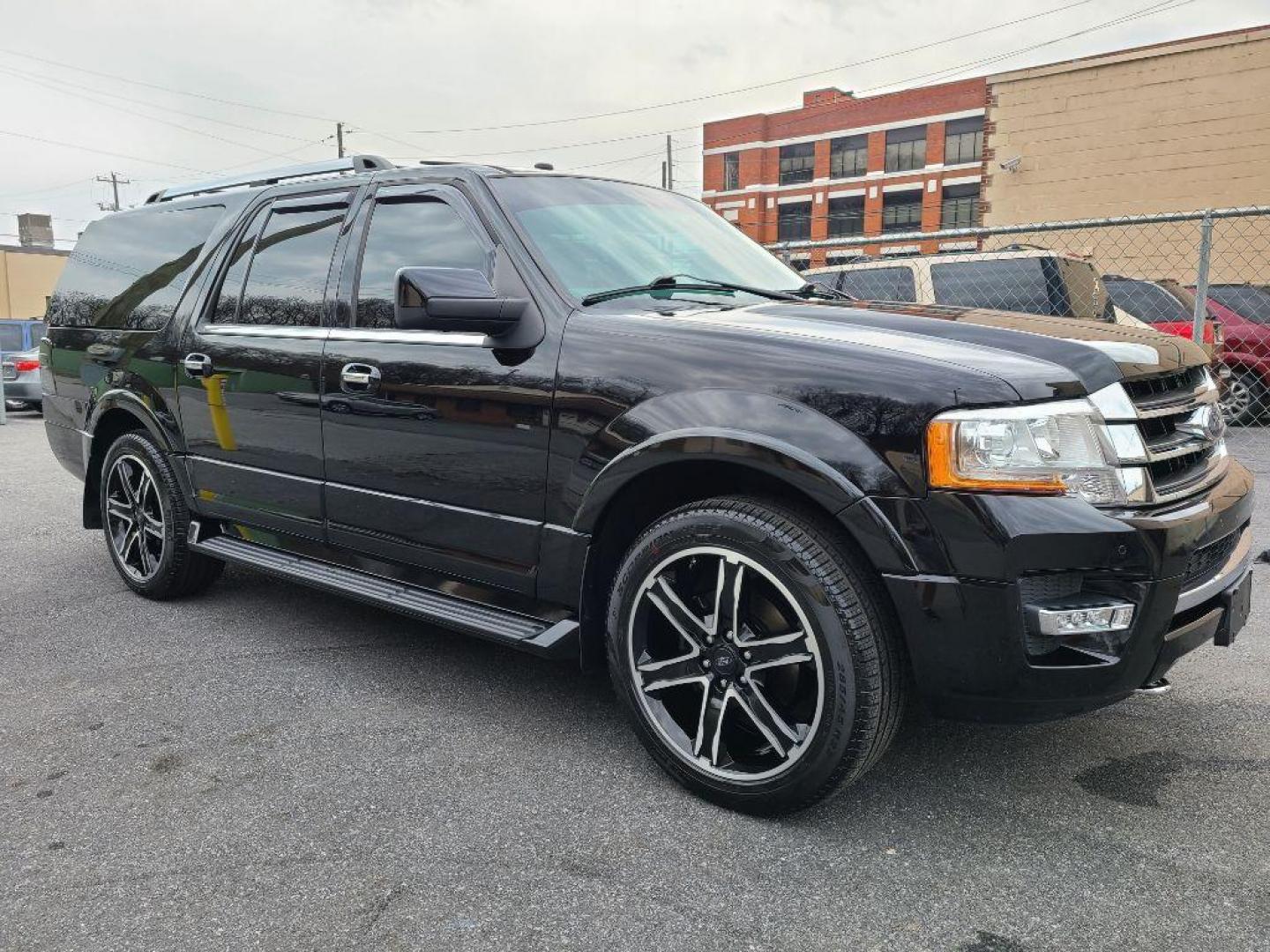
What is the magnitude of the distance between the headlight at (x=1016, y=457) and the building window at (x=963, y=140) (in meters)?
51.7

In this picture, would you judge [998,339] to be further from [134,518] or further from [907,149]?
[907,149]

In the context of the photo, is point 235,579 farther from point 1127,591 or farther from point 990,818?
point 1127,591

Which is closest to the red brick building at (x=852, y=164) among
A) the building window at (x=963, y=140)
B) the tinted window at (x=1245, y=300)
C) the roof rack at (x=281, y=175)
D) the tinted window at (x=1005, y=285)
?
the building window at (x=963, y=140)

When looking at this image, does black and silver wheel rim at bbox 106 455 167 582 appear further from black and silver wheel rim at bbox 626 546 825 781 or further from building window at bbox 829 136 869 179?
building window at bbox 829 136 869 179

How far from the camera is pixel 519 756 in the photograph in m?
2.94

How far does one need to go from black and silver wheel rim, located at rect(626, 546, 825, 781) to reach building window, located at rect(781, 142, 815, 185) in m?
56.5

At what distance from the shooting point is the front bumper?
7.11 ft

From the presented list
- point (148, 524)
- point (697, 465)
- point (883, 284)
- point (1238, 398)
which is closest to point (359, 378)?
point (697, 465)

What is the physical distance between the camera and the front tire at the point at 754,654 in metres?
2.35

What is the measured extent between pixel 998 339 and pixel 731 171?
59.1m

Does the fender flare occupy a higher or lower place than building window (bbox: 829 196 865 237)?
lower

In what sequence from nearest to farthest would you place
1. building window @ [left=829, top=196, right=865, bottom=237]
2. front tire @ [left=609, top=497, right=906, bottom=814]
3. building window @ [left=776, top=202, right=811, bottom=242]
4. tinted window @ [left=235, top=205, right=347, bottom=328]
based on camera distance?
1. front tire @ [left=609, top=497, right=906, bottom=814]
2. tinted window @ [left=235, top=205, right=347, bottom=328]
3. building window @ [left=829, top=196, right=865, bottom=237]
4. building window @ [left=776, top=202, right=811, bottom=242]

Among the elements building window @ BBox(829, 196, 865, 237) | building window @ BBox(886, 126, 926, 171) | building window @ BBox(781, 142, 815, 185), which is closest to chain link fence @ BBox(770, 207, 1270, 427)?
building window @ BBox(886, 126, 926, 171)

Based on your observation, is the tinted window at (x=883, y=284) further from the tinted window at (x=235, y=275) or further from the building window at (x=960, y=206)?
the building window at (x=960, y=206)
